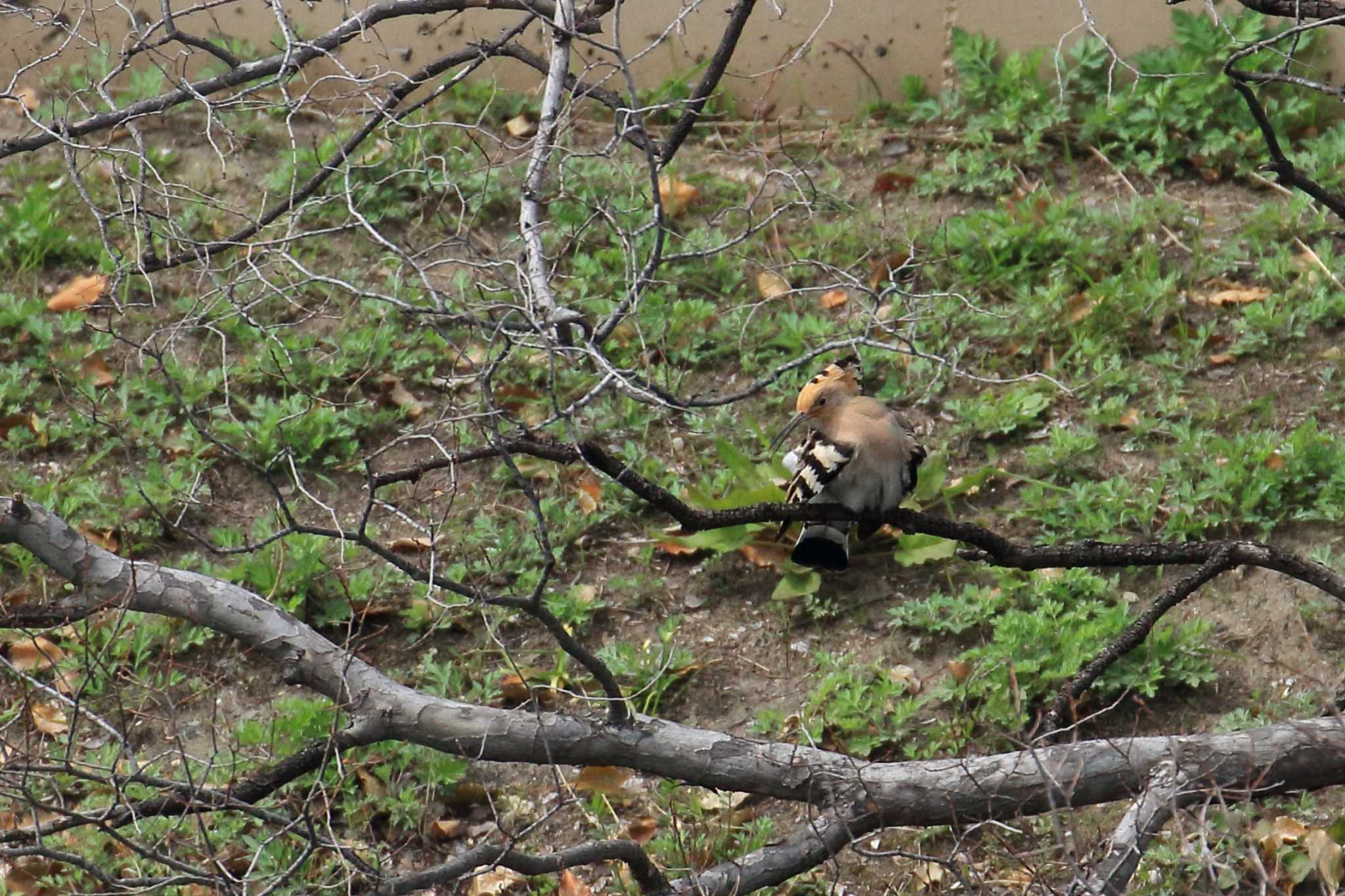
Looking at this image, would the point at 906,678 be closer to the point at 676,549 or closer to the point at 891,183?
the point at 676,549

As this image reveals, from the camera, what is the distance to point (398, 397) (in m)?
6.17

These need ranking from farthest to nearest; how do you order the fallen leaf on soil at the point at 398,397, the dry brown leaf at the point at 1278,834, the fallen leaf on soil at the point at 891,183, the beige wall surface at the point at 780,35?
the beige wall surface at the point at 780,35, the fallen leaf on soil at the point at 891,183, the fallen leaf on soil at the point at 398,397, the dry brown leaf at the point at 1278,834

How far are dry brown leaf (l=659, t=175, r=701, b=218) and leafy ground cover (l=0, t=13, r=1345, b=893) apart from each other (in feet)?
0.10

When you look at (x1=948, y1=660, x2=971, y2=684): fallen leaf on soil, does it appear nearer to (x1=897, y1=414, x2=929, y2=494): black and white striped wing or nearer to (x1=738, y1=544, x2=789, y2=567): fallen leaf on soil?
(x1=897, y1=414, x2=929, y2=494): black and white striped wing

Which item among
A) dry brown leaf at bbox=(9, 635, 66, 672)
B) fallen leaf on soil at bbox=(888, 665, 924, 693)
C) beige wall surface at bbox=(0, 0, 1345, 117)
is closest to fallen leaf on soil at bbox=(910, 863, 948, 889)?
fallen leaf on soil at bbox=(888, 665, 924, 693)

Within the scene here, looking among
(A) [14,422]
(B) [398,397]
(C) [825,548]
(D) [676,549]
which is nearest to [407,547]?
(B) [398,397]

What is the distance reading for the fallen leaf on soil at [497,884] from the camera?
4.33 m

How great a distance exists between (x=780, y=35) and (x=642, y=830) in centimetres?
442

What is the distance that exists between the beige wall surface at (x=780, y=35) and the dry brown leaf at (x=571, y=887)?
4127 millimetres

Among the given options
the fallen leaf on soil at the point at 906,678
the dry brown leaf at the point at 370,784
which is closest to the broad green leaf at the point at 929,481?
the fallen leaf on soil at the point at 906,678

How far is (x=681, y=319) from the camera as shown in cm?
639

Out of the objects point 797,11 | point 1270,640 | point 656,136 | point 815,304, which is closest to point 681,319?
point 815,304

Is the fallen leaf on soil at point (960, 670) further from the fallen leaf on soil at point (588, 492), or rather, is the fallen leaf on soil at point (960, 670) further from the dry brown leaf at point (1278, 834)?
the fallen leaf on soil at point (588, 492)

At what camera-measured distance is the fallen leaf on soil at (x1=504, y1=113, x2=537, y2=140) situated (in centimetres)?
756
